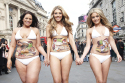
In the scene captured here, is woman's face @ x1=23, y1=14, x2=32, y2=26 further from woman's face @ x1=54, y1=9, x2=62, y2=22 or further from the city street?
the city street

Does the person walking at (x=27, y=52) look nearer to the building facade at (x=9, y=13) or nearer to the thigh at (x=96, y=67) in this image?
the thigh at (x=96, y=67)

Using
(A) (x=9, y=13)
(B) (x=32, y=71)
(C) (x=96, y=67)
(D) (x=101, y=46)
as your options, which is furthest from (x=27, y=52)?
(A) (x=9, y=13)

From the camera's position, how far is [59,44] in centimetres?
305

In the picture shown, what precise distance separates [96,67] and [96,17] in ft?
3.90

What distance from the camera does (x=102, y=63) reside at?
3.00m

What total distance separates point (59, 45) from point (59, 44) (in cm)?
2

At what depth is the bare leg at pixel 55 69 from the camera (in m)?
2.84

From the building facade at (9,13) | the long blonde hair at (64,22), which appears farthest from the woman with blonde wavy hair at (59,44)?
the building facade at (9,13)

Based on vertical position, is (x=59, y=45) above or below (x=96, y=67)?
above

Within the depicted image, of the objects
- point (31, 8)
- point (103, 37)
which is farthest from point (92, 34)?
point (31, 8)

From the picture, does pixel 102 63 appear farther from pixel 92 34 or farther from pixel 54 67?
pixel 54 67

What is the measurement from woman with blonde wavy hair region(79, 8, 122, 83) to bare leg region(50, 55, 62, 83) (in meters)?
0.63

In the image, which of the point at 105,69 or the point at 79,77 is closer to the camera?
the point at 105,69

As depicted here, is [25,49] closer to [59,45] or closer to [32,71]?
[32,71]
